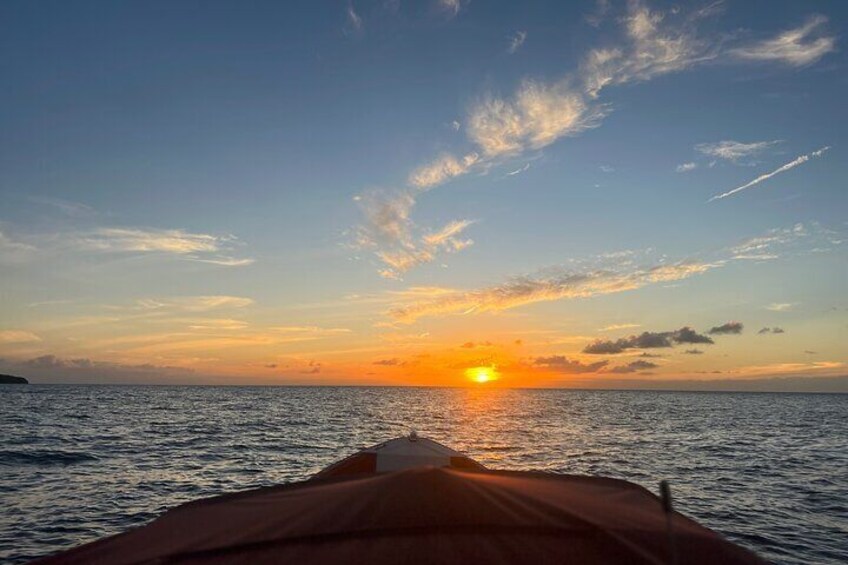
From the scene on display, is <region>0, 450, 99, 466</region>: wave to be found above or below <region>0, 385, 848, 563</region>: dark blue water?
above

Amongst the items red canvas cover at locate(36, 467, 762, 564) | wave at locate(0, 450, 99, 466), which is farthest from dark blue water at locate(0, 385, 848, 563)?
red canvas cover at locate(36, 467, 762, 564)

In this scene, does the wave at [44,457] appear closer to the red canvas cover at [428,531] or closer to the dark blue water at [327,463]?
the dark blue water at [327,463]

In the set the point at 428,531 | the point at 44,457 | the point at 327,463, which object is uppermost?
the point at 428,531

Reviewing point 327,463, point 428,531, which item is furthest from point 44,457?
point 428,531

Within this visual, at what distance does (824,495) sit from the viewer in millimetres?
26891

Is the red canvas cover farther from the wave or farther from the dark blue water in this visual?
the wave

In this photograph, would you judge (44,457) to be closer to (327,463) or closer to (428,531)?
(327,463)

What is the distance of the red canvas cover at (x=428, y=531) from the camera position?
3.95 meters

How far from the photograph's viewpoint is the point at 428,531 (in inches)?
165

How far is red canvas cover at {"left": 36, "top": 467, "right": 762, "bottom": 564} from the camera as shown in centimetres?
395

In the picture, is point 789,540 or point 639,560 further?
point 789,540

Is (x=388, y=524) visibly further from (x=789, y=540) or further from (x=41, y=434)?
(x=41, y=434)

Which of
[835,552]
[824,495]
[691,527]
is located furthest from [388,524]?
[824,495]

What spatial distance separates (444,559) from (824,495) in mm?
30670
